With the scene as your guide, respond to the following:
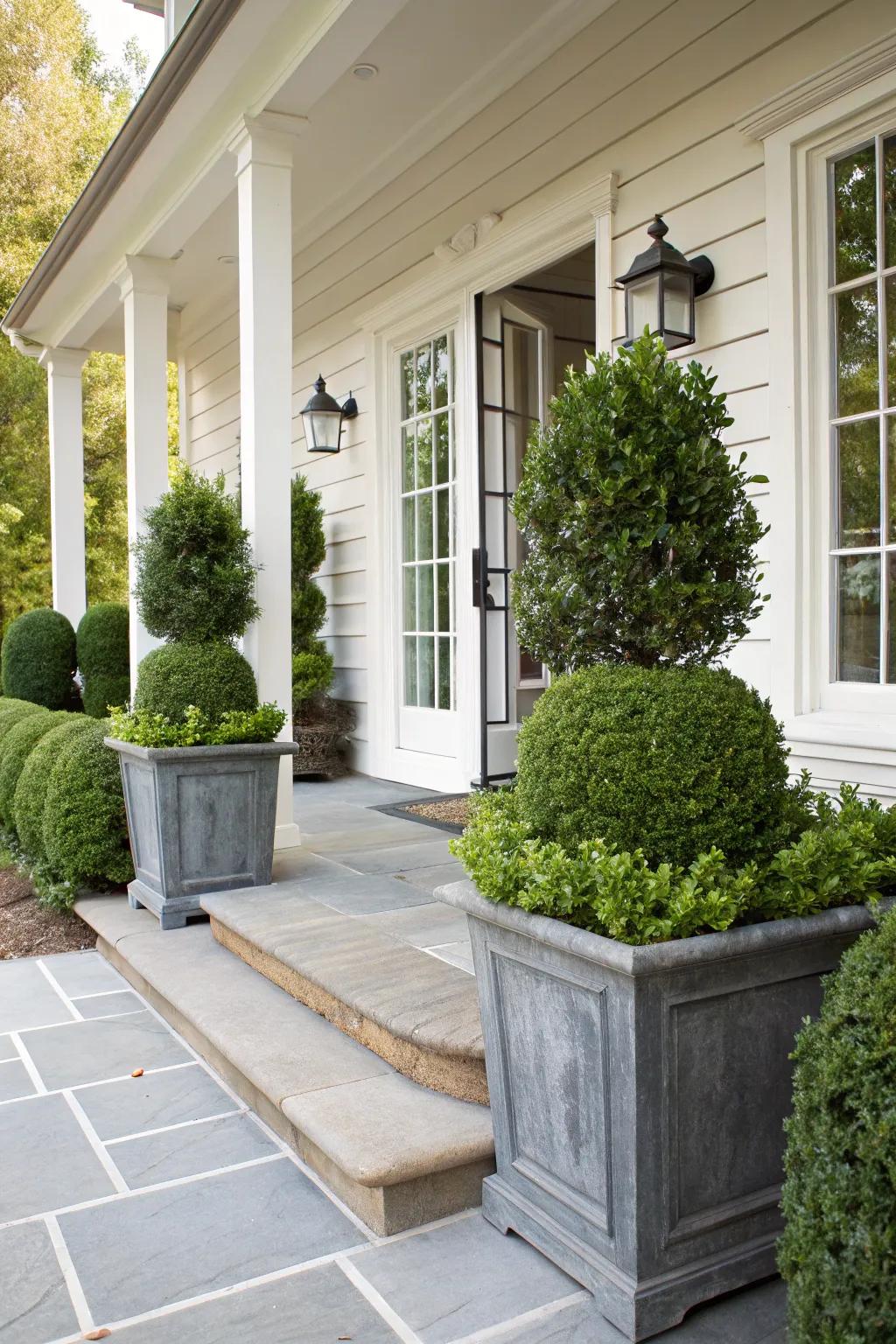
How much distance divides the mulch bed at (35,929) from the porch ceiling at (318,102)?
3348 millimetres

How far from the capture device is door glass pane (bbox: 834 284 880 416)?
3.17 metres

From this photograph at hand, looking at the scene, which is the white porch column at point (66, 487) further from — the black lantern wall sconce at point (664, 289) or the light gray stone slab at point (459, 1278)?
the light gray stone slab at point (459, 1278)

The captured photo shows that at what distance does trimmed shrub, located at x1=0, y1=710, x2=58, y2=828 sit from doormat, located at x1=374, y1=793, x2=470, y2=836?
1.67m

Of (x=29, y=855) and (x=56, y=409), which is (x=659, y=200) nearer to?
(x=29, y=855)

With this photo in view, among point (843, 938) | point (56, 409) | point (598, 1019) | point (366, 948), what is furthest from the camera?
point (56, 409)

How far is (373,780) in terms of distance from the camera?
6.33 meters

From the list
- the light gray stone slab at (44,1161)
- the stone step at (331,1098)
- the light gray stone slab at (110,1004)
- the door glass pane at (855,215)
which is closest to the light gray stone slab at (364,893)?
the stone step at (331,1098)

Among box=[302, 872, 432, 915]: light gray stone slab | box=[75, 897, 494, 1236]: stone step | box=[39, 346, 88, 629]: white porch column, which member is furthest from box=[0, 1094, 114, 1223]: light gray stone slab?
box=[39, 346, 88, 629]: white porch column

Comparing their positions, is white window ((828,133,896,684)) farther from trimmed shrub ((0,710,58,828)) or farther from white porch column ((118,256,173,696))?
white porch column ((118,256,173,696))

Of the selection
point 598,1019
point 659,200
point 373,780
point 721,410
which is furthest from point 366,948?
point 373,780

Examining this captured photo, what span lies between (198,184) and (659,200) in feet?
7.28

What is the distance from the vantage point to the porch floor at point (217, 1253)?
5.55 feet

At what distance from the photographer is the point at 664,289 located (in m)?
3.56

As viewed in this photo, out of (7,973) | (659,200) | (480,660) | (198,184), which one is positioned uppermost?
(198,184)
